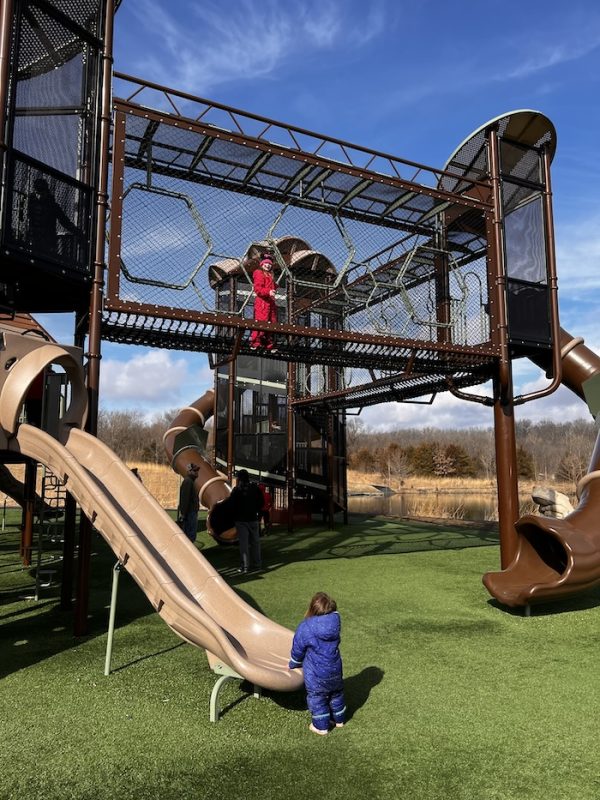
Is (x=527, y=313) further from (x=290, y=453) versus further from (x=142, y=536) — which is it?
(x=290, y=453)

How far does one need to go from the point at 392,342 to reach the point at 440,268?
273cm

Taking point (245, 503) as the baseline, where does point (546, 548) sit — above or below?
below

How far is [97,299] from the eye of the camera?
716 centimetres

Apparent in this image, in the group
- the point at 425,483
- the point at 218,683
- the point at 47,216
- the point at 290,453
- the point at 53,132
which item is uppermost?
the point at 53,132

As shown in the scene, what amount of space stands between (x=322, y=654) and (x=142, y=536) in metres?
2.41

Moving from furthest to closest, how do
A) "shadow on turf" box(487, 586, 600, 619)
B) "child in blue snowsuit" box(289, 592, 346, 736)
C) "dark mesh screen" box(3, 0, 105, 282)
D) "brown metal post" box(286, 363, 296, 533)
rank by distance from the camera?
"brown metal post" box(286, 363, 296, 533) → "shadow on turf" box(487, 586, 600, 619) → "dark mesh screen" box(3, 0, 105, 282) → "child in blue snowsuit" box(289, 592, 346, 736)

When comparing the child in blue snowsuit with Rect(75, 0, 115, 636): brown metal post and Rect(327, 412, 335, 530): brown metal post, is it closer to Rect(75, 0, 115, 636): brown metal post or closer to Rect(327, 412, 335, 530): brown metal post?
Rect(75, 0, 115, 636): brown metal post

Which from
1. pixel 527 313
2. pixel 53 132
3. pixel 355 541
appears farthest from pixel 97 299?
pixel 355 541

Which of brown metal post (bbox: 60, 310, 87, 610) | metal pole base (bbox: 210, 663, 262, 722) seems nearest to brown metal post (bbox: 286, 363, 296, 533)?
brown metal post (bbox: 60, 310, 87, 610)

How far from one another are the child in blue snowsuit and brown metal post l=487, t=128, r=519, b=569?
6246 millimetres

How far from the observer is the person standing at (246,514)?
33.6 ft

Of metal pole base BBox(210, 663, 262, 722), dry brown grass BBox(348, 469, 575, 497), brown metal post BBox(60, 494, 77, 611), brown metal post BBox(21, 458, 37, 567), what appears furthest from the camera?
dry brown grass BBox(348, 469, 575, 497)

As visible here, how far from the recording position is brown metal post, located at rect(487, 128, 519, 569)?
1003 centimetres

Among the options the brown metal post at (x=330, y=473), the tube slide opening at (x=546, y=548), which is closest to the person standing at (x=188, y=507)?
the tube slide opening at (x=546, y=548)
